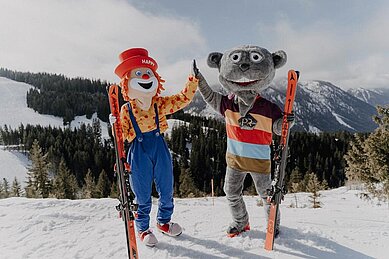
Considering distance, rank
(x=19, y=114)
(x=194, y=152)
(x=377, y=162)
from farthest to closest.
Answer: (x=19, y=114) < (x=194, y=152) < (x=377, y=162)

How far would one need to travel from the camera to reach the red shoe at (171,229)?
4008 millimetres

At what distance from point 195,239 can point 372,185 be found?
18.9 metres

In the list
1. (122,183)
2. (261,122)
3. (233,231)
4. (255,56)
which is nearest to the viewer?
(122,183)

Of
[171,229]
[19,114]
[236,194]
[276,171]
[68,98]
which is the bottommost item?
[171,229]

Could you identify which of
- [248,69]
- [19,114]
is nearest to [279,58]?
[248,69]

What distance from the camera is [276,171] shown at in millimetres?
3652

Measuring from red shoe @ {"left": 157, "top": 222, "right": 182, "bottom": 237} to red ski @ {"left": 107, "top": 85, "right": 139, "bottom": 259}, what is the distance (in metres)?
0.76

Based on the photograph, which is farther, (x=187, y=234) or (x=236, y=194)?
(x=187, y=234)

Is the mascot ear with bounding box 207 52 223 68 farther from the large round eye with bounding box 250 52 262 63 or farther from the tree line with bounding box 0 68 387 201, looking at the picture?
the tree line with bounding box 0 68 387 201

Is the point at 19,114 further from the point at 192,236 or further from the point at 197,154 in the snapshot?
the point at 192,236

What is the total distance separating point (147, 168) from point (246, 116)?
1474 mm

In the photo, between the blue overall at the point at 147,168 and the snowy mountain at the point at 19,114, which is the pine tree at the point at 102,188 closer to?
the blue overall at the point at 147,168

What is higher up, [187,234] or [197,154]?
[197,154]

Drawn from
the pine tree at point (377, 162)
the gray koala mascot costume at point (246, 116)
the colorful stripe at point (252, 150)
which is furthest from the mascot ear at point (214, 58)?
the pine tree at point (377, 162)
